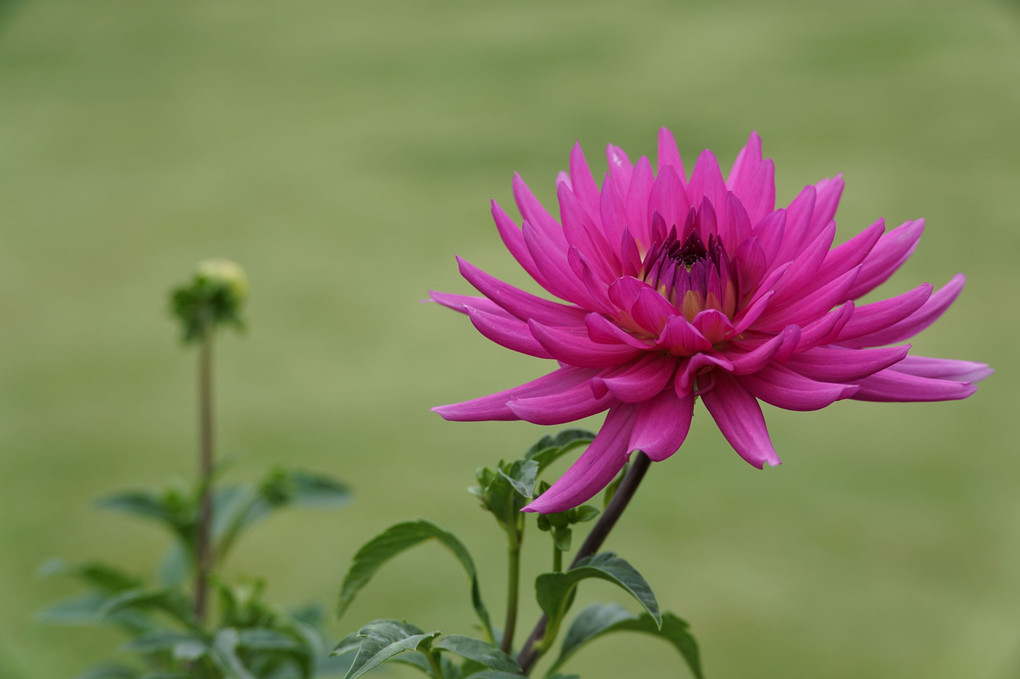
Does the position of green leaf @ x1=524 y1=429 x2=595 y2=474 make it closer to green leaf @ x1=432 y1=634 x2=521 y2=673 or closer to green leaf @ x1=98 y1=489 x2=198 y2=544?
green leaf @ x1=432 y1=634 x2=521 y2=673

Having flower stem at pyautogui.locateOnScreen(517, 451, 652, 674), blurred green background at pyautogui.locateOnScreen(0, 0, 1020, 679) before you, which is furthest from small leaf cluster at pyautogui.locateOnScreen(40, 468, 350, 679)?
blurred green background at pyautogui.locateOnScreen(0, 0, 1020, 679)

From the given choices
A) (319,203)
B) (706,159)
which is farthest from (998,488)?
(319,203)

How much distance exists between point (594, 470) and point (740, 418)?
6 cm

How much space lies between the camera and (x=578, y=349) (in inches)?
16.6

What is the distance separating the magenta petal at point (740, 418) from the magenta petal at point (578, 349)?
4cm

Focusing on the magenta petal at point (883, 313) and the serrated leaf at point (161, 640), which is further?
the serrated leaf at point (161, 640)

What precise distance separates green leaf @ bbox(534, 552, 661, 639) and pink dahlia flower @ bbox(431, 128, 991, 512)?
0.14 feet

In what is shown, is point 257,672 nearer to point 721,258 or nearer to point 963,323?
point 721,258

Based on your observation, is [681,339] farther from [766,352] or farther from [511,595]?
[511,595]

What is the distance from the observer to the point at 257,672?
779 mm

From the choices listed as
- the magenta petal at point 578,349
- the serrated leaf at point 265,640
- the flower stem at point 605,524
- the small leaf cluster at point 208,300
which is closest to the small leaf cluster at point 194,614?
the serrated leaf at point 265,640

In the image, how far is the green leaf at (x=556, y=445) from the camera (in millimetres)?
484

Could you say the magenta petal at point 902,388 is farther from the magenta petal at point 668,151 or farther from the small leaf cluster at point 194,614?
the small leaf cluster at point 194,614

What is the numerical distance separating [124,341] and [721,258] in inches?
67.7
